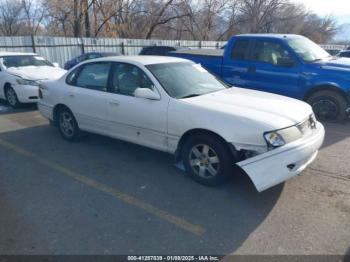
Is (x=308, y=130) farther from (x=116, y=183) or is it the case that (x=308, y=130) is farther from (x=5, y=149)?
(x=5, y=149)

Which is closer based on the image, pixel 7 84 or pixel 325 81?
pixel 325 81

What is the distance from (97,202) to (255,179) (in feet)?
6.01

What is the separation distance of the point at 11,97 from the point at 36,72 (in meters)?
0.98

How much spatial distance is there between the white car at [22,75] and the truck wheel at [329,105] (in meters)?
6.89

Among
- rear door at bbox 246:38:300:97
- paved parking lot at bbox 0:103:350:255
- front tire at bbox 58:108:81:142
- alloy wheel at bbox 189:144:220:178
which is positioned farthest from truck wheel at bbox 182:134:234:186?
rear door at bbox 246:38:300:97

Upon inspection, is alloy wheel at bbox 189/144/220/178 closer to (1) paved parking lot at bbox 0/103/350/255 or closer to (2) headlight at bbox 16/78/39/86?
(1) paved parking lot at bbox 0/103/350/255

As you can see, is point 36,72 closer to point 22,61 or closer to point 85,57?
point 22,61

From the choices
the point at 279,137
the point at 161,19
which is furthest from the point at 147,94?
the point at 161,19

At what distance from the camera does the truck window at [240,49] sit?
7738 mm

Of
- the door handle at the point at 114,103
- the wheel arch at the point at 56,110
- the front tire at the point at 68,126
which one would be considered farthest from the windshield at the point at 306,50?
the wheel arch at the point at 56,110

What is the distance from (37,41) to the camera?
15836 mm

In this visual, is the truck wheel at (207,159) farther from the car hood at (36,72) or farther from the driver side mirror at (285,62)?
the car hood at (36,72)

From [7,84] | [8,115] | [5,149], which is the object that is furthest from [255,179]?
[7,84]

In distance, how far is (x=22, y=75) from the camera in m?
8.55
